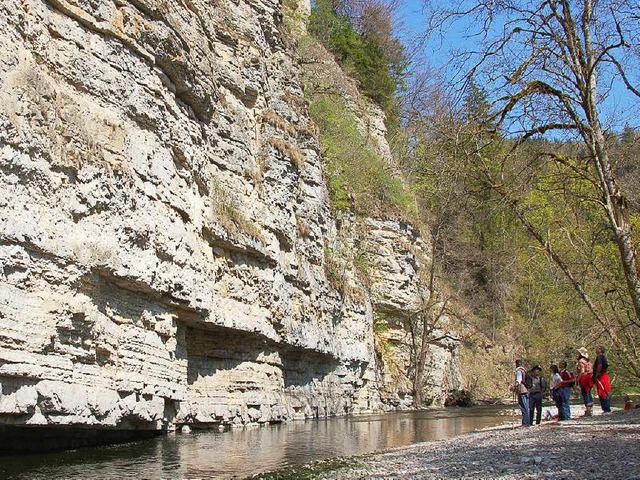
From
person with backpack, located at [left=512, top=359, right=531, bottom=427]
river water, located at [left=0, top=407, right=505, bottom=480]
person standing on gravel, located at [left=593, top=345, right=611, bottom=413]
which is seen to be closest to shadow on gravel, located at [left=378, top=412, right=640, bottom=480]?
person standing on gravel, located at [left=593, top=345, right=611, bottom=413]

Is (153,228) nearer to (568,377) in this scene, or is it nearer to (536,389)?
(536,389)

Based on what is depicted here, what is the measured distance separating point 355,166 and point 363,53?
1258 cm

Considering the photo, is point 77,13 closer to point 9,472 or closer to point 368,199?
point 9,472

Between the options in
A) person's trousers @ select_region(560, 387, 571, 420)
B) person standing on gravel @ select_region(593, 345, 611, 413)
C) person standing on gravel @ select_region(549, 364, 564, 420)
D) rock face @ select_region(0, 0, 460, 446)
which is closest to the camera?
rock face @ select_region(0, 0, 460, 446)

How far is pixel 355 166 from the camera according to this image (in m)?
37.7

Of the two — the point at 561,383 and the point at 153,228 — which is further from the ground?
the point at 153,228

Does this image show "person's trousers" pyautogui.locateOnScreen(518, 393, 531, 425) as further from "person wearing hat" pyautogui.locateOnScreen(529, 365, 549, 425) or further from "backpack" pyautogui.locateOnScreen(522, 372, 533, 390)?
"backpack" pyautogui.locateOnScreen(522, 372, 533, 390)

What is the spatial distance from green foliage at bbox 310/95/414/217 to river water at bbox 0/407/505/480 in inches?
716

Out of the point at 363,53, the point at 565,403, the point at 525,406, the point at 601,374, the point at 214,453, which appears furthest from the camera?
the point at 363,53

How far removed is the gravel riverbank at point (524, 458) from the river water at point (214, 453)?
182cm

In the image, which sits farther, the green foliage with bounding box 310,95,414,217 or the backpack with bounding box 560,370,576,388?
the green foliage with bounding box 310,95,414,217

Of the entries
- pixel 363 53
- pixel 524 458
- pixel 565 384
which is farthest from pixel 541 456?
pixel 363 53

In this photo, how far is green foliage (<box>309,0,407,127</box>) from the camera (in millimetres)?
44812

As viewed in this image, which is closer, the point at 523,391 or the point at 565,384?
the point at 523,391
